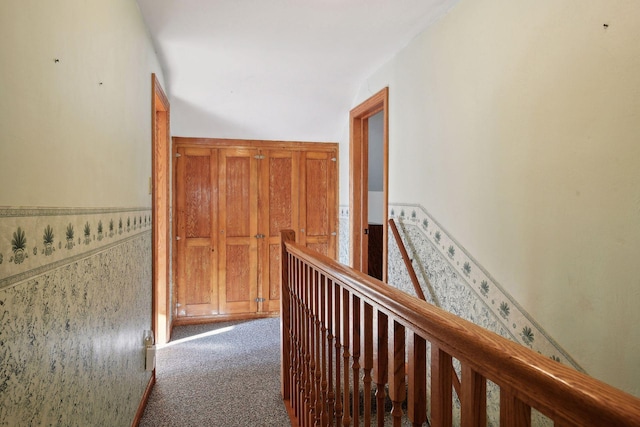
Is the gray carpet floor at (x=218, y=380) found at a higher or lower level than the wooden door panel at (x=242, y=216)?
lower

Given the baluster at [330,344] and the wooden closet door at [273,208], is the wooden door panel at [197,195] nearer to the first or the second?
the wooden closet door at [273,208]

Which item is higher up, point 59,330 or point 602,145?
point 602,145

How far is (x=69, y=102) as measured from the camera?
1.14m

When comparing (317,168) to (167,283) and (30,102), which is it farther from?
(30,102)

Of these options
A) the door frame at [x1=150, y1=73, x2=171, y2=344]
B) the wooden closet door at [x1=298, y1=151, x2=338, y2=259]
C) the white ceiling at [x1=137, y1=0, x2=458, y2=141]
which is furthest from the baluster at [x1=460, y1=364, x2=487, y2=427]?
the wooden closet door at [x1=298, y1=151, x2=338, y2=259]

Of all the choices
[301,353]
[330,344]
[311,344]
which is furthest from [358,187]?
[330,344]

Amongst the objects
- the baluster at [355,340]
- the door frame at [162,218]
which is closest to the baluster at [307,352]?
the baluster at [355,340]

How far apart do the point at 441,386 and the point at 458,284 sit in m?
1.37

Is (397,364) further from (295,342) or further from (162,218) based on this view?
(162,218)

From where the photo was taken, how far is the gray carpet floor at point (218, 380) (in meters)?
2.23

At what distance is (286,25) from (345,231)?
2243 mm

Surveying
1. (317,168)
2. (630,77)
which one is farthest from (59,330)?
(317,168)

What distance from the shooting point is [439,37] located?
86.4 inches

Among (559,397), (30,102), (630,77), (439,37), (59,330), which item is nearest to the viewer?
(559,397)
